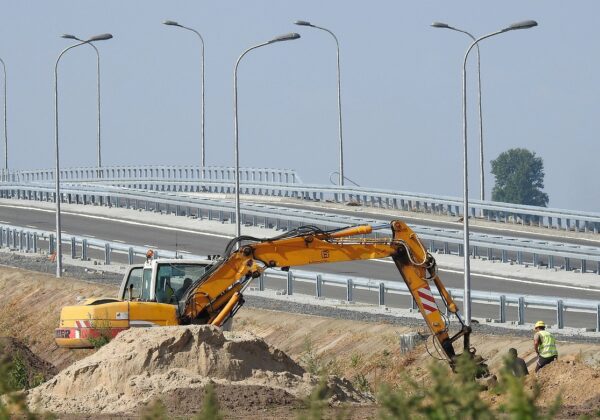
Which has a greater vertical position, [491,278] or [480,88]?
[480,88]

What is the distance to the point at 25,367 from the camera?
92.1 feet

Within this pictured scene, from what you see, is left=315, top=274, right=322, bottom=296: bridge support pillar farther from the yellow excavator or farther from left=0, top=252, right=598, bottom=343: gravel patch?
the yellow excavator

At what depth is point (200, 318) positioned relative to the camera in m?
25.0

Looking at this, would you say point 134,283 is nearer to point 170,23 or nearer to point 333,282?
point 333,282

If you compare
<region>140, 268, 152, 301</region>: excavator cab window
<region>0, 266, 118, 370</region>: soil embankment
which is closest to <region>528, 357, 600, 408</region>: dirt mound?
<region>140, 268, 152, 301</region>: excavator cab window

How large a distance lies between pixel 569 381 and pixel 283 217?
32.1 metres

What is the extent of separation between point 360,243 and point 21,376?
6.50 metres

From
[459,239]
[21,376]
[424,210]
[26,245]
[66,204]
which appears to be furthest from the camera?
[66,204]

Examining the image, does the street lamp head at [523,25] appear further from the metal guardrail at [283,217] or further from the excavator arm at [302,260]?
the excavator arm at [302,260]

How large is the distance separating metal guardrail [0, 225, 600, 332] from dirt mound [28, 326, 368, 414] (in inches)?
445

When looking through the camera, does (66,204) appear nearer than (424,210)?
No

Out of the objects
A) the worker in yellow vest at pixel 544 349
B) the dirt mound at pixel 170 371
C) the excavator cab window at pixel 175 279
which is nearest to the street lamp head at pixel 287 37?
the excavator cab window at pixel 175 279

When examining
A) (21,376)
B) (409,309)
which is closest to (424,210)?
(409,309)

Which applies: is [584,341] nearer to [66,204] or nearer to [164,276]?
[164,276]
